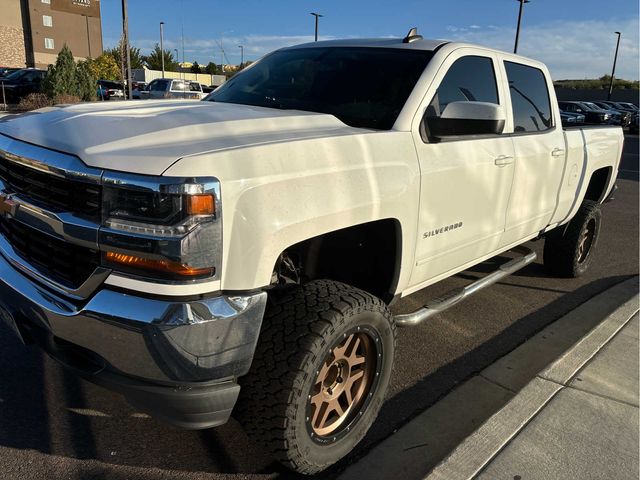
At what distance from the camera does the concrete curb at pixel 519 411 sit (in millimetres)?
2543

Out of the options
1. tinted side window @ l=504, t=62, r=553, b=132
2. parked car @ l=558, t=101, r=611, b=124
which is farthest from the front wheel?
parked car @ l=558, t=101, r=611, b=124

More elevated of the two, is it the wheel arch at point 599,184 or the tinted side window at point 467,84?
the tinted side window at point 467,84

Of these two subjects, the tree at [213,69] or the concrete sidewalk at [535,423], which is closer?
the concrete sidewalk at [535,423]

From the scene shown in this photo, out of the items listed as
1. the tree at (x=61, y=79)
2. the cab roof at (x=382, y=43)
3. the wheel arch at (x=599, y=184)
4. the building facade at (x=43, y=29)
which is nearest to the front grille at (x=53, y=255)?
the cab roof at (x=382, y=43)

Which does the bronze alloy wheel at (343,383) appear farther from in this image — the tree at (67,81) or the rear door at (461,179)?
the tree at (67,81)

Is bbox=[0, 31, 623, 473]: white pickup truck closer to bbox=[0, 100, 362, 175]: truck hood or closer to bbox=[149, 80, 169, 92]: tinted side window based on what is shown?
bbox=[0, 100, 362, 175]: truck hood

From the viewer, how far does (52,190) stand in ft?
7.06

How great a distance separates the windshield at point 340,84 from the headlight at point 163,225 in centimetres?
132

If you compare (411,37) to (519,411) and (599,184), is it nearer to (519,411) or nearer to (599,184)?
(519,411)

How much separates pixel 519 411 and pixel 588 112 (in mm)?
31285

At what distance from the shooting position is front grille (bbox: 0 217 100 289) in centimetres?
207

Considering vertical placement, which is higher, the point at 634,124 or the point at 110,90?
the point at 110,90

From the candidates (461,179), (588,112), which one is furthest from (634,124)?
(461,179)

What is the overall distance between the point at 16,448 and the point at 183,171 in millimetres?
1669
